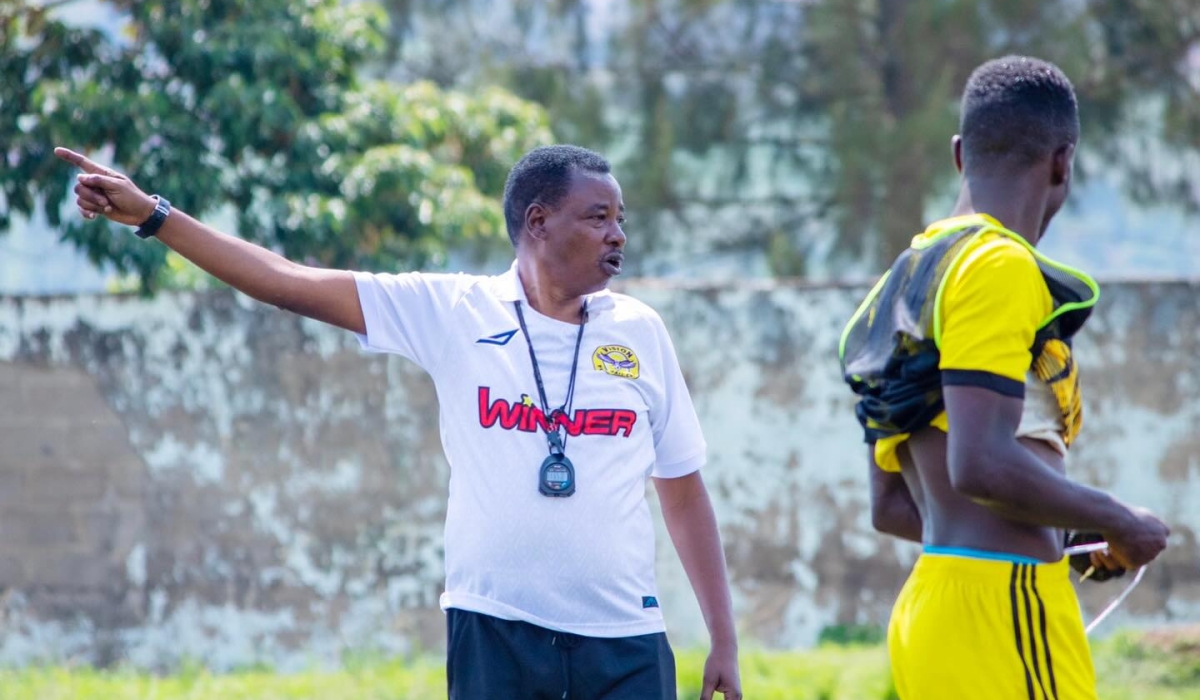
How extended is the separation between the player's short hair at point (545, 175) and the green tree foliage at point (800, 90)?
30.0 feet

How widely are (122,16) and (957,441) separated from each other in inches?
298

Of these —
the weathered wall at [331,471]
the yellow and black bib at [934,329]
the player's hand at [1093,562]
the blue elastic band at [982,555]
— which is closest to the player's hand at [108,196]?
the yellow and black bib at [934,329]

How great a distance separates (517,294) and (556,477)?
17.8 inches

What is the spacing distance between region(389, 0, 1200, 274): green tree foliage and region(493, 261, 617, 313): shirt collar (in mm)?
9184

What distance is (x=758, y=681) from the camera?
18.9 feet

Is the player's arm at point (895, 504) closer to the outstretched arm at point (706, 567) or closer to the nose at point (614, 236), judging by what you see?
the outstretched arm at point (706, 567)

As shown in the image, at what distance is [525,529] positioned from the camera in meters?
3.01

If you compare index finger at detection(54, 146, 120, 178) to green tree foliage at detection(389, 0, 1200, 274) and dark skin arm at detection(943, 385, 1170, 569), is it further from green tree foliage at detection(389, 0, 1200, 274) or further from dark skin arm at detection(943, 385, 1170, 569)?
green tree foliage at detection(389, 0, 1200, 274)

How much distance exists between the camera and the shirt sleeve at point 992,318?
95.0 inches

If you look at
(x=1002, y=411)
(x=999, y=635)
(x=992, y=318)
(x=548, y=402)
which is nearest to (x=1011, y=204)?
(x=992, y=318)

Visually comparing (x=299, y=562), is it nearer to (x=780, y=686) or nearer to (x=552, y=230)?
(x=780, y=686)

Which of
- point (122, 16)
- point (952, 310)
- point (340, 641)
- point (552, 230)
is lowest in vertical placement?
point (340, 641)

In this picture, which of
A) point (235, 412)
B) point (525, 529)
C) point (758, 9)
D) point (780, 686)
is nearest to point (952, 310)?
point (525, 529)

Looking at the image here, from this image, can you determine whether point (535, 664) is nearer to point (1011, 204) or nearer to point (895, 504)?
point (895, 504)
